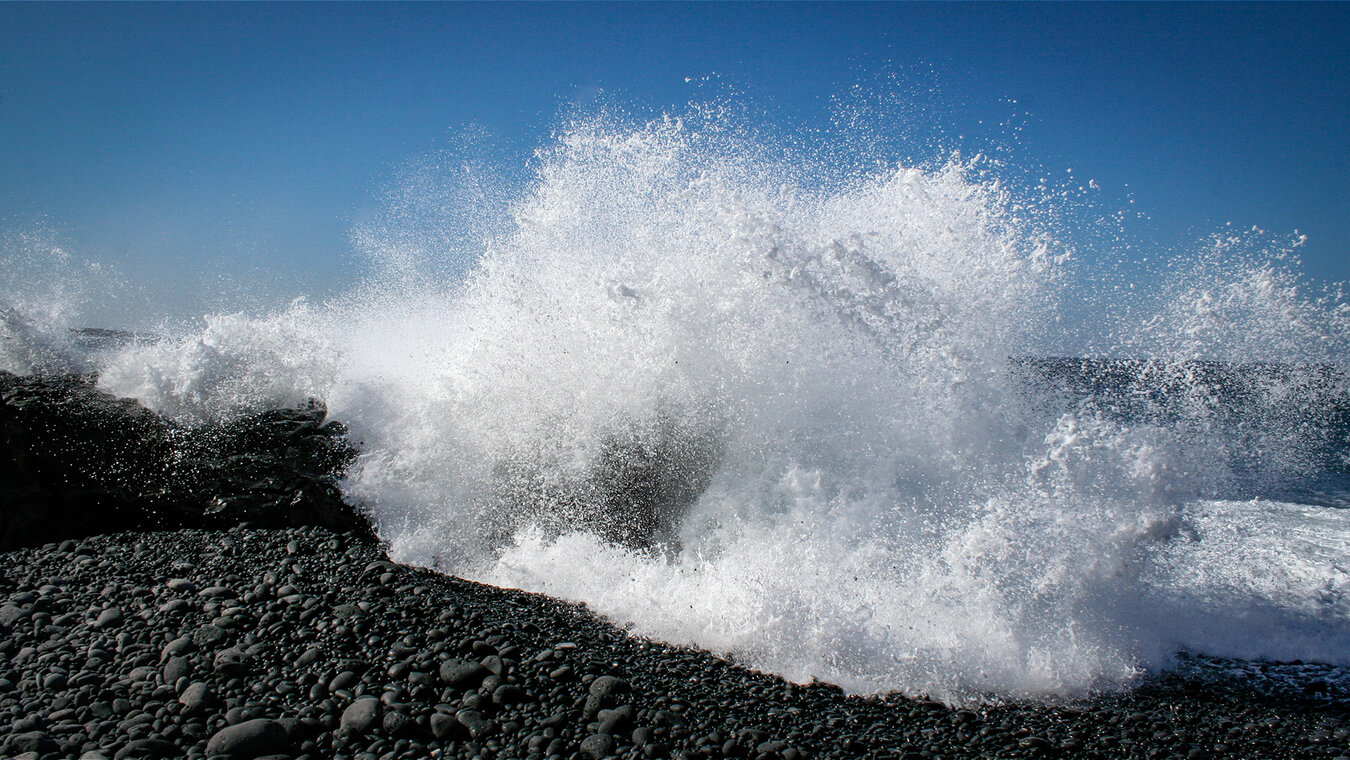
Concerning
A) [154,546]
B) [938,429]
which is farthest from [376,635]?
[938,429]

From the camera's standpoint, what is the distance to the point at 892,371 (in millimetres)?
6797

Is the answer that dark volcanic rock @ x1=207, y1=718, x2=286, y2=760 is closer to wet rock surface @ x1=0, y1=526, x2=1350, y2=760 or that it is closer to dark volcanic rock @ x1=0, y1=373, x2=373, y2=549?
wet rock surface @ x1=0, y1=526, x2=1350, y2=760

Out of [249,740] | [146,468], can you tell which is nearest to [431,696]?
[249,740]

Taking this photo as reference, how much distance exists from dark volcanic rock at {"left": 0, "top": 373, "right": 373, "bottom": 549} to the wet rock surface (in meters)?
1.77

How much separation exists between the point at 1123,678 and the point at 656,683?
129 inches

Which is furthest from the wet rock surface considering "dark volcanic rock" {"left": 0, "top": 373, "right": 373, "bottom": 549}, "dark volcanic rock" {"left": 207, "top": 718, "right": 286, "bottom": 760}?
"dark volcanic rock" {"left": 0, "top": 373, "right": 373, "bottom": 549}

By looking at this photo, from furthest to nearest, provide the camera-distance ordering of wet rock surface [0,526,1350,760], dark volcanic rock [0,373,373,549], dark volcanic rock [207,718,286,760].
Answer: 1. dark volcanic rock [0,373,373,549]
2. wet rock surface [0,526,1350,760]
3. dark volcanic rock [207,718,286,760]

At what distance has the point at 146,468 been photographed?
21.8ft

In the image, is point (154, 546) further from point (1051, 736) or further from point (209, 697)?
point (1051, 736)

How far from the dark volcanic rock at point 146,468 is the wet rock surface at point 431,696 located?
177 centimetres

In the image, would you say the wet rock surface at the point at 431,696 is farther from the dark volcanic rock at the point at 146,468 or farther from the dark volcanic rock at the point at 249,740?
the dark volcanic rock at the point at 146,468

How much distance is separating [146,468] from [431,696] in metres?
5.91

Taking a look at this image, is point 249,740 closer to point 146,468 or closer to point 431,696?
point 431,696

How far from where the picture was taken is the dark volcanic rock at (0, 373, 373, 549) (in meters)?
6.16
